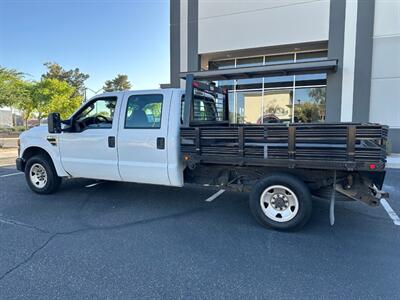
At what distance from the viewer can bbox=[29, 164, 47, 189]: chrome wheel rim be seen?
6.02 metres

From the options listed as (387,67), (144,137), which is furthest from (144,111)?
(387,67)

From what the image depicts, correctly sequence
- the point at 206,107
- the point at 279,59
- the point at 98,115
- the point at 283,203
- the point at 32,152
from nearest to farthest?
1. the point at 283,203
2. the point at 206,107
3. the point at 98,115
4. the point at 32,152
5. the point at 279,59

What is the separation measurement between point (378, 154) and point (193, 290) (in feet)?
9.12

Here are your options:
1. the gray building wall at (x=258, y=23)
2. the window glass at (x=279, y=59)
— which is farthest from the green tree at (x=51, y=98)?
the window glass at (x=279, y=59)

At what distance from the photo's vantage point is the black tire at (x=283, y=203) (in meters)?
3.97

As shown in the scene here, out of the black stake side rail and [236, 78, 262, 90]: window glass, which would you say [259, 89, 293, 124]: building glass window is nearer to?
[236, 78, 262, 90]: window glass

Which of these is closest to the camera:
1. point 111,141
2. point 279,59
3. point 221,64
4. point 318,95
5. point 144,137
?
point 144,137

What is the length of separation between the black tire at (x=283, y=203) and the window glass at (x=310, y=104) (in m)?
10.6

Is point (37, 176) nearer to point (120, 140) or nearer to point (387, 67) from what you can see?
point (120, 140)

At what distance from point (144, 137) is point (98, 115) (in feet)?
4.97

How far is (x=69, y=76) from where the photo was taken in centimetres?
6800

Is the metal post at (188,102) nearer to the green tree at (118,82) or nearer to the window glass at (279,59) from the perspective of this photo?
the window glass at (279,59)

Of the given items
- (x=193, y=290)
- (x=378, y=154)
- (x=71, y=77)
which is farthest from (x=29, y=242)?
(x=71, y=77)

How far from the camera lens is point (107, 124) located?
5.29m
